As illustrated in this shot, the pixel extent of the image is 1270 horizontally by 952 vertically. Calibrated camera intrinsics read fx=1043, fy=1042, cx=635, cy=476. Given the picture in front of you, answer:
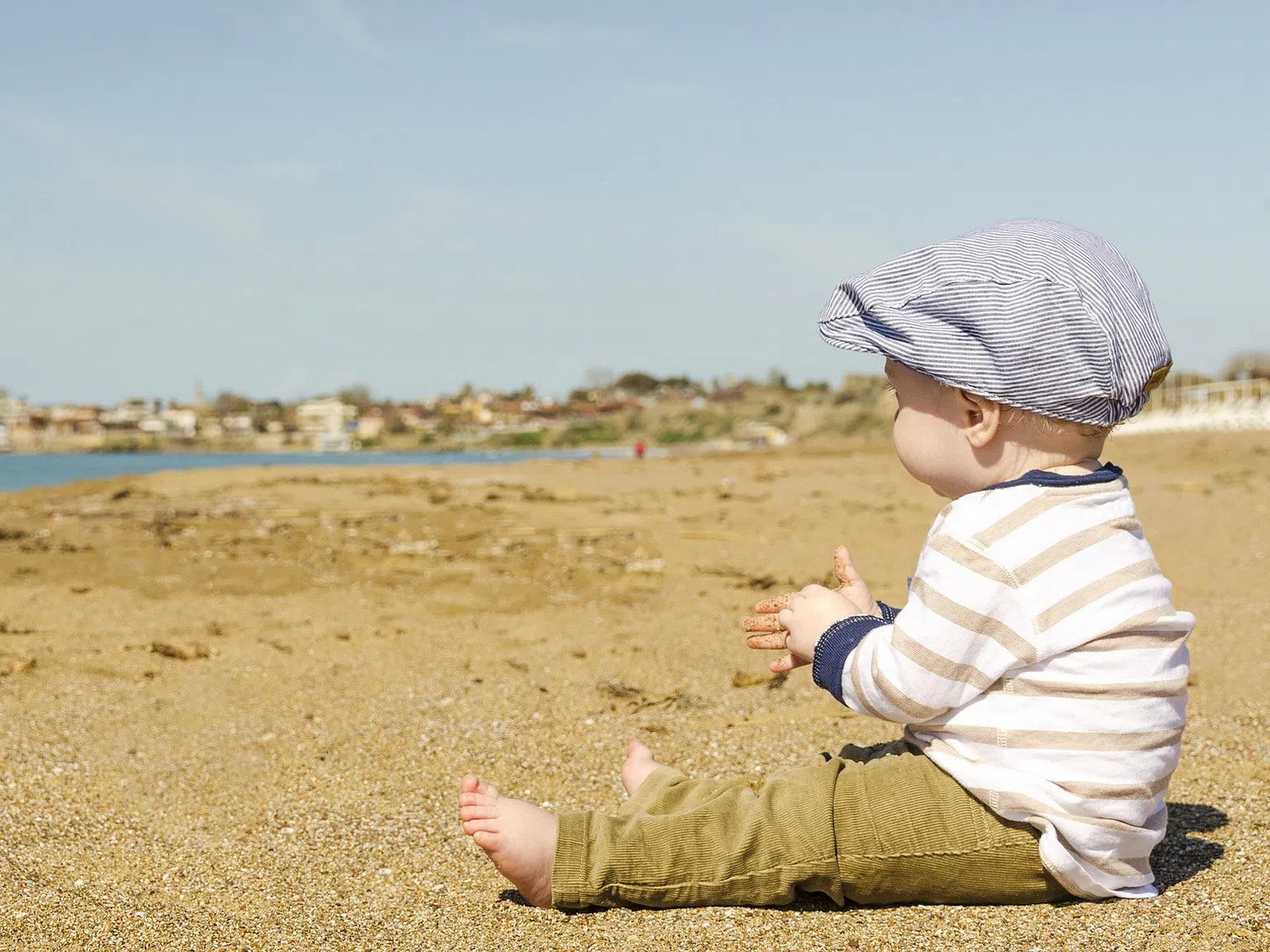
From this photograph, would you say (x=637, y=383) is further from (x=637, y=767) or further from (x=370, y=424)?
(x=637, y=767)

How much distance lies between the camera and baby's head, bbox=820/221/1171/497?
155cm

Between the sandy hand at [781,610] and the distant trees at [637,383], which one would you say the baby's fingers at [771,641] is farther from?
the distant trees at [637,383]

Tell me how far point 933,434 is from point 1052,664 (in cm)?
40

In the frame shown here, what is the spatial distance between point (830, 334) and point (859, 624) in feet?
1.59

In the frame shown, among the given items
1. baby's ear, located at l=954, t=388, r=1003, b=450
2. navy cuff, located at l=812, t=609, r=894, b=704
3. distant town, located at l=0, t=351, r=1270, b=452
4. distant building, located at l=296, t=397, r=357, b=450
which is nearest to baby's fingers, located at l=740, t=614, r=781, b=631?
navy cuff, located at l=812, t=609, r=894, b=704

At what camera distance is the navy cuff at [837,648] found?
65.4 inches

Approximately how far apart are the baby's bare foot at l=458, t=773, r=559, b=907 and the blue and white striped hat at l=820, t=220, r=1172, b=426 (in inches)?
37.8

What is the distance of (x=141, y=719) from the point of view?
9.20ft

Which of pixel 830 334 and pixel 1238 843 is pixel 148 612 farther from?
pixel 1238 843

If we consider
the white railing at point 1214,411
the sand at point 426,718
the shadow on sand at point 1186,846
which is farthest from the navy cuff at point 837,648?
the white railing at point 1214,411

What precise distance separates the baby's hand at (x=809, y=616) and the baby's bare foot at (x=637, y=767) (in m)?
0.44

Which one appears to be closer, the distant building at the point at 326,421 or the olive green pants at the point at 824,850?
the olive green pants at the point at 824,850

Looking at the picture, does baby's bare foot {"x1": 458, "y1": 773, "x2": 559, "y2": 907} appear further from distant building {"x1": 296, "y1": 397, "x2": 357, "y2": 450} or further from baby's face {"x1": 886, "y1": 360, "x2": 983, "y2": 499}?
distant building {"x1": 296, "y1": 397, "x2": 357, "y2": 450}

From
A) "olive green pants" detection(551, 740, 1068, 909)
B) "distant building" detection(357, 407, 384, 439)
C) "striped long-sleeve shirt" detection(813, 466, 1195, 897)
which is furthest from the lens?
"distant building" detection(357, 407, 384, 439)
